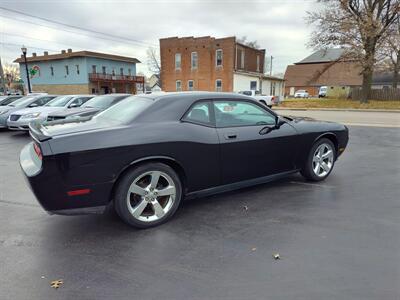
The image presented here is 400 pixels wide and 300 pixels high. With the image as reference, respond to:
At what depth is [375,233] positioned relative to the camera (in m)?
3.27

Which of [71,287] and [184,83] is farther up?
[184,83]

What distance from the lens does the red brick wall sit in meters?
34.9

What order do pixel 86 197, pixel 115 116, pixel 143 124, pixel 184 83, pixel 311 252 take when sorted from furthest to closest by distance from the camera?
pixel 184 83
pixel 115 116
pixel 143 124
pixel 86 197
pixel 311 252

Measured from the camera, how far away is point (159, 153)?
3.40m

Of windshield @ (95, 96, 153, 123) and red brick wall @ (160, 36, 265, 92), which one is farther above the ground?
red brick wall @ (160, 36, 265, 92)

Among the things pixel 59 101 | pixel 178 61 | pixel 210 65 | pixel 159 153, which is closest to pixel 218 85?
pixel 210 65

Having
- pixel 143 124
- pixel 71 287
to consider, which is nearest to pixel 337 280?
pixel 71 287

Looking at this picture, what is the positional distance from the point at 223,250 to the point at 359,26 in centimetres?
2408

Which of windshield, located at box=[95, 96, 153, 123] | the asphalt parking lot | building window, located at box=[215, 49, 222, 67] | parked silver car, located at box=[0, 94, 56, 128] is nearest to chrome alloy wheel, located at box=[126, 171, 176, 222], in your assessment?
the asphalt parking lot

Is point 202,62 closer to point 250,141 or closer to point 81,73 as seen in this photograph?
point 81,73

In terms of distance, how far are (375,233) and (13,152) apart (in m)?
8.38

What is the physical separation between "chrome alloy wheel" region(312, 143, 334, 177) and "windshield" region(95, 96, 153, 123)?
115 inches

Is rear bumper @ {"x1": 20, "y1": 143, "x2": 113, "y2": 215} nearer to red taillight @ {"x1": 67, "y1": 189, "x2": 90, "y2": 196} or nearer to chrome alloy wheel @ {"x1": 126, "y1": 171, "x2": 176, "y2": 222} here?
red taillight @ {"x1": 67, "y1": 189, "x2": 90, "y2": 196}

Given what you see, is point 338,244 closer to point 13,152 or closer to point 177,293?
point 177,293
